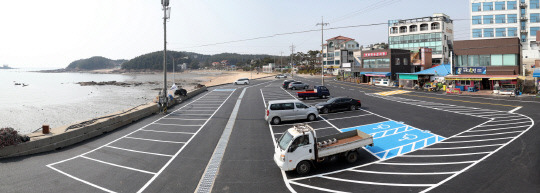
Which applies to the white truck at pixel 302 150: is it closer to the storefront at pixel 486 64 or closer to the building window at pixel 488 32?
the storefront at pixel 486 64

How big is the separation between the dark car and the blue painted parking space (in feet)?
18.7

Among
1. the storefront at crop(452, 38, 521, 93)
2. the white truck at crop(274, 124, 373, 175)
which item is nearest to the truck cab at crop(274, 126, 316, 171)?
the white truck at crop(274, 124, 373, 175)

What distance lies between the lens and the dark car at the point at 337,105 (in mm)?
27172

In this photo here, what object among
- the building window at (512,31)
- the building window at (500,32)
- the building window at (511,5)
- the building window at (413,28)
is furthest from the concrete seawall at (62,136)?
the building window at (413,28)

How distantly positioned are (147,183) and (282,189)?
5.17 meters

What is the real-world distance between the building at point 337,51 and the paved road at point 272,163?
8817 cm

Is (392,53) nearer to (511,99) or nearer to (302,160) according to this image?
(511,99)

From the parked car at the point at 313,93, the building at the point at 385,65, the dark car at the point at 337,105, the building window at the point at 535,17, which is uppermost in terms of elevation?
the building window at the point at 535,17

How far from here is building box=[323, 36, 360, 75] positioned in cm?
10981

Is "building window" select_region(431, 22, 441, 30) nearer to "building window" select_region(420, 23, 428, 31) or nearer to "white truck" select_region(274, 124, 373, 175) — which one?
"building window" select_region(420, 23, 428, 31)

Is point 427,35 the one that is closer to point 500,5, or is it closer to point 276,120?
point 500,5

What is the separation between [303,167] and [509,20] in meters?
76.0

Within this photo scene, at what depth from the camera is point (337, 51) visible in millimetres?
112750

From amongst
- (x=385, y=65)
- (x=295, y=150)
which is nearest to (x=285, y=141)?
(x=295, y=150)
